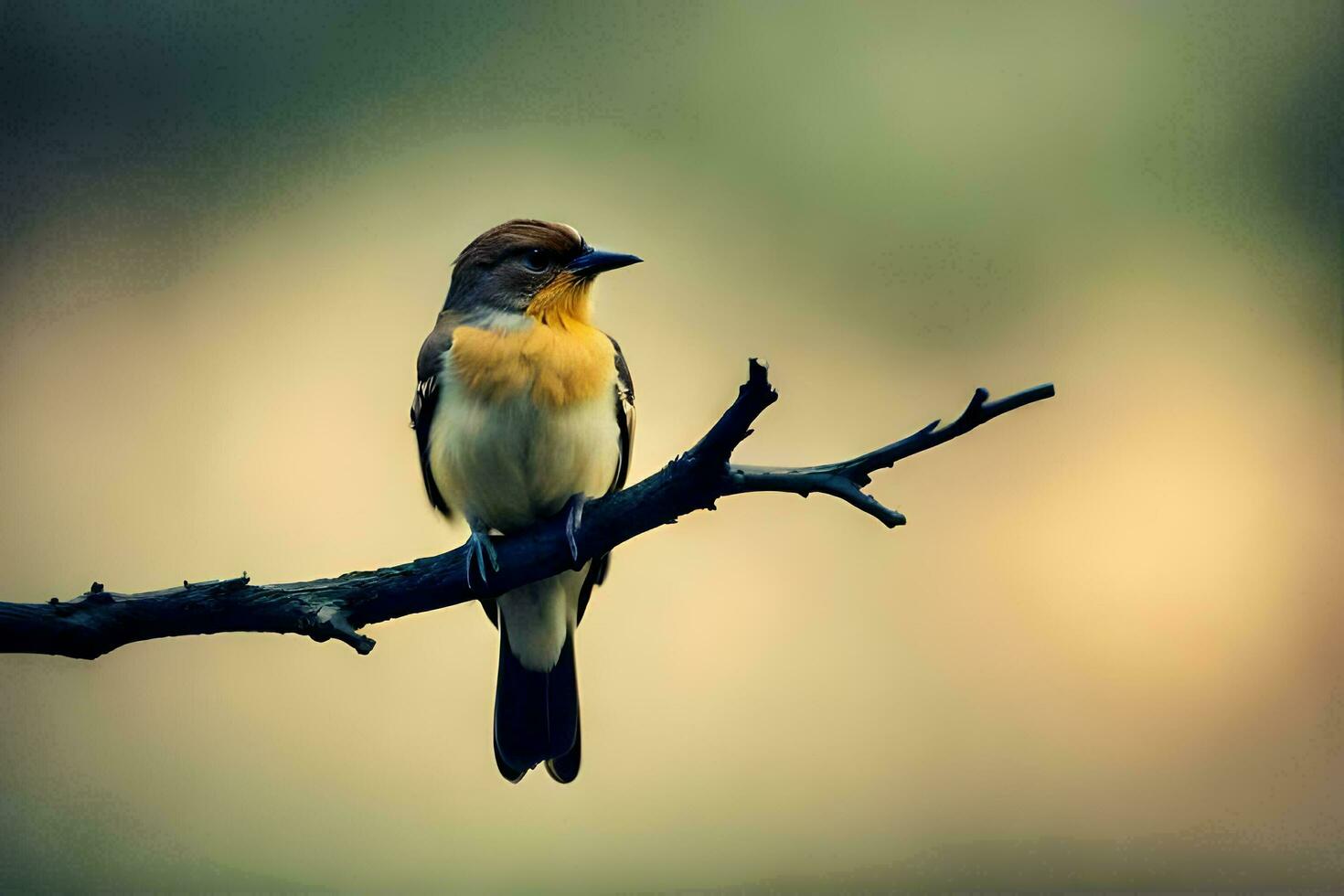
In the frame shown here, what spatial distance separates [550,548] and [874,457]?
2.84 feet

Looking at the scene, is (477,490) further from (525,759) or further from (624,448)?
(525,759)

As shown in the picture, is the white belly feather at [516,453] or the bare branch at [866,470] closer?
the bare branch at [866,470]

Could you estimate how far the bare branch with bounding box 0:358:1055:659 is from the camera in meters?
2.19

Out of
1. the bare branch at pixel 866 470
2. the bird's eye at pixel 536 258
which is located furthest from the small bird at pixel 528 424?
the bare branch at pixel 866 470

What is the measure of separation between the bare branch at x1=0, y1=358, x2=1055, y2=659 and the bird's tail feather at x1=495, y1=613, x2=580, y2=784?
2.43ft

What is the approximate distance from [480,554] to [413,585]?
6.8 inches

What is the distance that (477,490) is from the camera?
296cm

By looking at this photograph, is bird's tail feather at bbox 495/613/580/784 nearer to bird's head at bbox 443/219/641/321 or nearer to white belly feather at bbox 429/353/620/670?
white belly feather at bbox 429/353/620/670

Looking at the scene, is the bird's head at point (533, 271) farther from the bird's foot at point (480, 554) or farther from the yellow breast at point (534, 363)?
the bird's foot at point (480, 554)

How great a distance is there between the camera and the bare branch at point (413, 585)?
2191 millimetres

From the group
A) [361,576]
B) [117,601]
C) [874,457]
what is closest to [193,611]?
[117,601]

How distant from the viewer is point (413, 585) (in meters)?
2.65

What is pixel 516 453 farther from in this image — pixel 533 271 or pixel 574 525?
pixel 533 271

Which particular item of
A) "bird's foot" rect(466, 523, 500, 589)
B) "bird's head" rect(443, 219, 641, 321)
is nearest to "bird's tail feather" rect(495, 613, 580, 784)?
"bird's foot" rect(466, 523, 500, 589)
